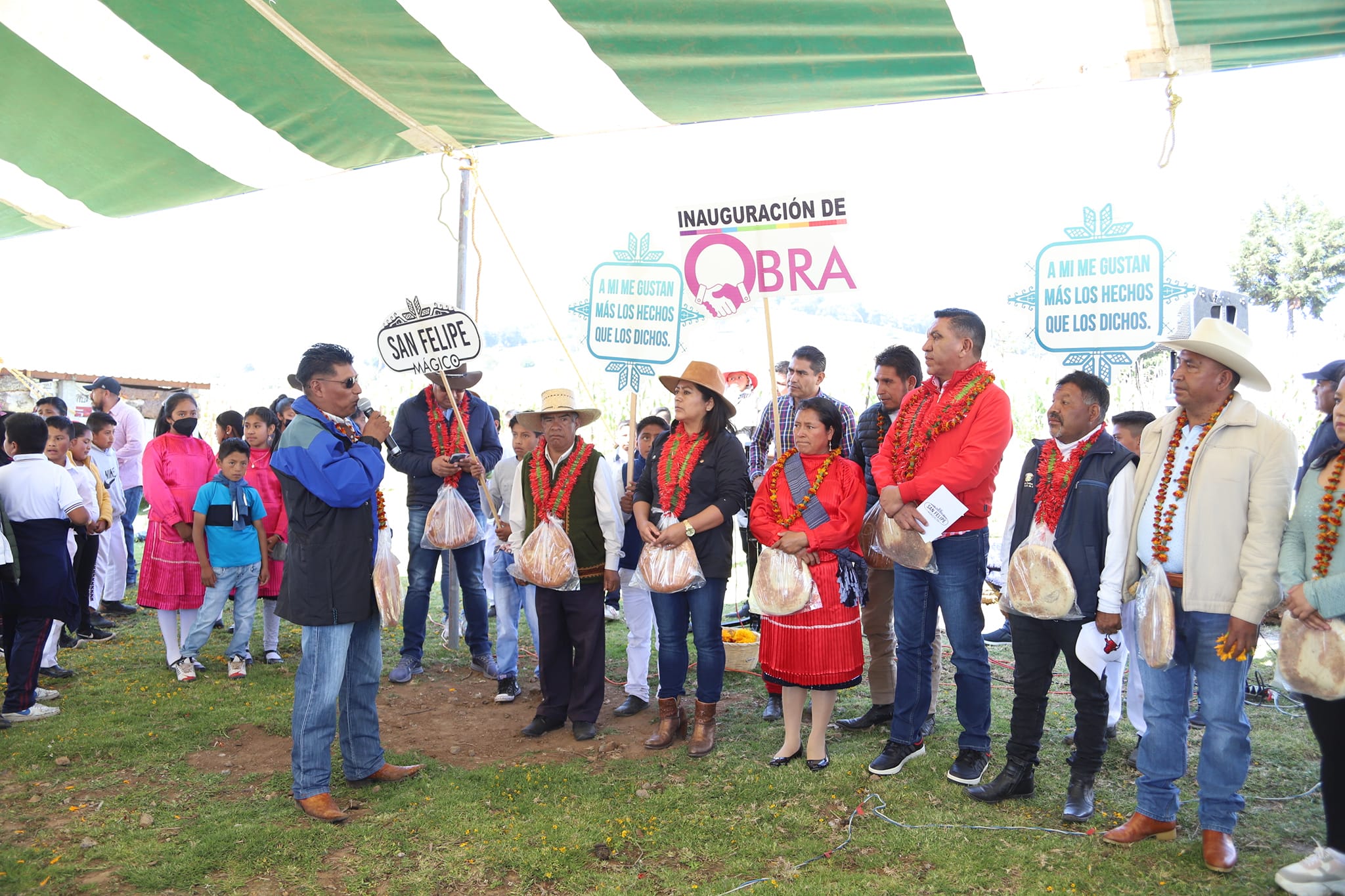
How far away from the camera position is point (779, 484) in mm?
4961

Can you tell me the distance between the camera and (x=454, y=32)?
482cm

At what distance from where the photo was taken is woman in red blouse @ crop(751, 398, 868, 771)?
185 inches

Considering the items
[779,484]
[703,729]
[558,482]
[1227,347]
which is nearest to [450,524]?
[558,482]

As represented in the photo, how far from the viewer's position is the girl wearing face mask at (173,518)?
6695mm

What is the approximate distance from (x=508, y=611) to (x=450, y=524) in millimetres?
755

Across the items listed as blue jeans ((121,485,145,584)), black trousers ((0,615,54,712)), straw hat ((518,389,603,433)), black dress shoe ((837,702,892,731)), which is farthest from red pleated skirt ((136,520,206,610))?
black dress shoe ((837,702,892,731))

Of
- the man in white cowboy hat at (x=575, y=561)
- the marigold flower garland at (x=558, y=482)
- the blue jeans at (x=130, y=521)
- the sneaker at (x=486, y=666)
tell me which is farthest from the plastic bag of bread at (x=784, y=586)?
the blue jeans at (x=130, y=521)

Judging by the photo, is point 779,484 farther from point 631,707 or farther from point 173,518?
point 173,518

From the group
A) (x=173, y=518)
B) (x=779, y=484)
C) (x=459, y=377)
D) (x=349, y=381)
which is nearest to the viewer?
(x=349, y=381)

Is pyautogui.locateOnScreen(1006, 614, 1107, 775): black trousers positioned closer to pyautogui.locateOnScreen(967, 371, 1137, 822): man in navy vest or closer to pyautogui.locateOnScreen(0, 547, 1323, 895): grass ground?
pyautogui.locateOnScreen(967, 371, 1137, 822): man in navy vest

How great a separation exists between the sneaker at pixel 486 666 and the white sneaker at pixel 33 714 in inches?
108

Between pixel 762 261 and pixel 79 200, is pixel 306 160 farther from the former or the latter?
pixel 762 261

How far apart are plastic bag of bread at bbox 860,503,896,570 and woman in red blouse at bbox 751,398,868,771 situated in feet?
0.54

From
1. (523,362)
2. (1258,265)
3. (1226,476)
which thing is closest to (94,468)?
(1226,476)
